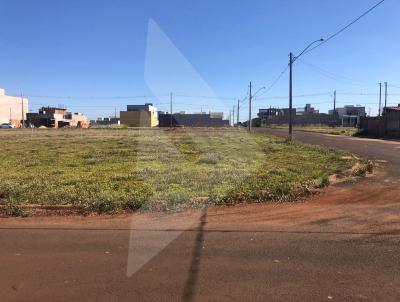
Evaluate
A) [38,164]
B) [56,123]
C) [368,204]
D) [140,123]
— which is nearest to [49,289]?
[368,204]

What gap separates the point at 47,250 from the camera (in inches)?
275

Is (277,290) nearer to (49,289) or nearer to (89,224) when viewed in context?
(49,289)

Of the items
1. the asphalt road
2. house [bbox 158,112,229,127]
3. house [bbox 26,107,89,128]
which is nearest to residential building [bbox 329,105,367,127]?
house [bbox 158,112,229,127]

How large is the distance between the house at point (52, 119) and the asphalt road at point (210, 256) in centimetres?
13563

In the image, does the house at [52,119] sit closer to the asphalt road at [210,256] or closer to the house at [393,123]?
the house at [393,123]

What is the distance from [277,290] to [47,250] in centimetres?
334

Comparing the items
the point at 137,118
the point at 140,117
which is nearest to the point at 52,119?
the point at 137,118

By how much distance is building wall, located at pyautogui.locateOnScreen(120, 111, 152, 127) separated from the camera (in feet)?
422

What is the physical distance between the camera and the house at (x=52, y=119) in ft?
472

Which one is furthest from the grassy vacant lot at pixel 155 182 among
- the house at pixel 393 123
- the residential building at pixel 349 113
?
the residential building at pixel 349 113

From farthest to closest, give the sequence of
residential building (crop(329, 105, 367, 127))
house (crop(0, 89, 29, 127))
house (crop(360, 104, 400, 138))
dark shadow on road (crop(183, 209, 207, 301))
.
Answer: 1. house (crop(0, 89, 29, 127))
2. residential building (crop(329, 105, 367, 127))
3. house (crop(360, 104, 400, 138))
4. dark shadow on road (crop(183, 209, 207, 301))

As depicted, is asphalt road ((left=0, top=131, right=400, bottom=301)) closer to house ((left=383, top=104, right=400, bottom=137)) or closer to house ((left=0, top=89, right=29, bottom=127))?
house ((left=383, top=104, right=400, bottom=137))

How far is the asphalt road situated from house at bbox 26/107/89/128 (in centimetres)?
13563

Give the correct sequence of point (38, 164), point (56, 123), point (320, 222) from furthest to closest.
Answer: point (56, 123) < point (38, 164) < point (320, 222)
